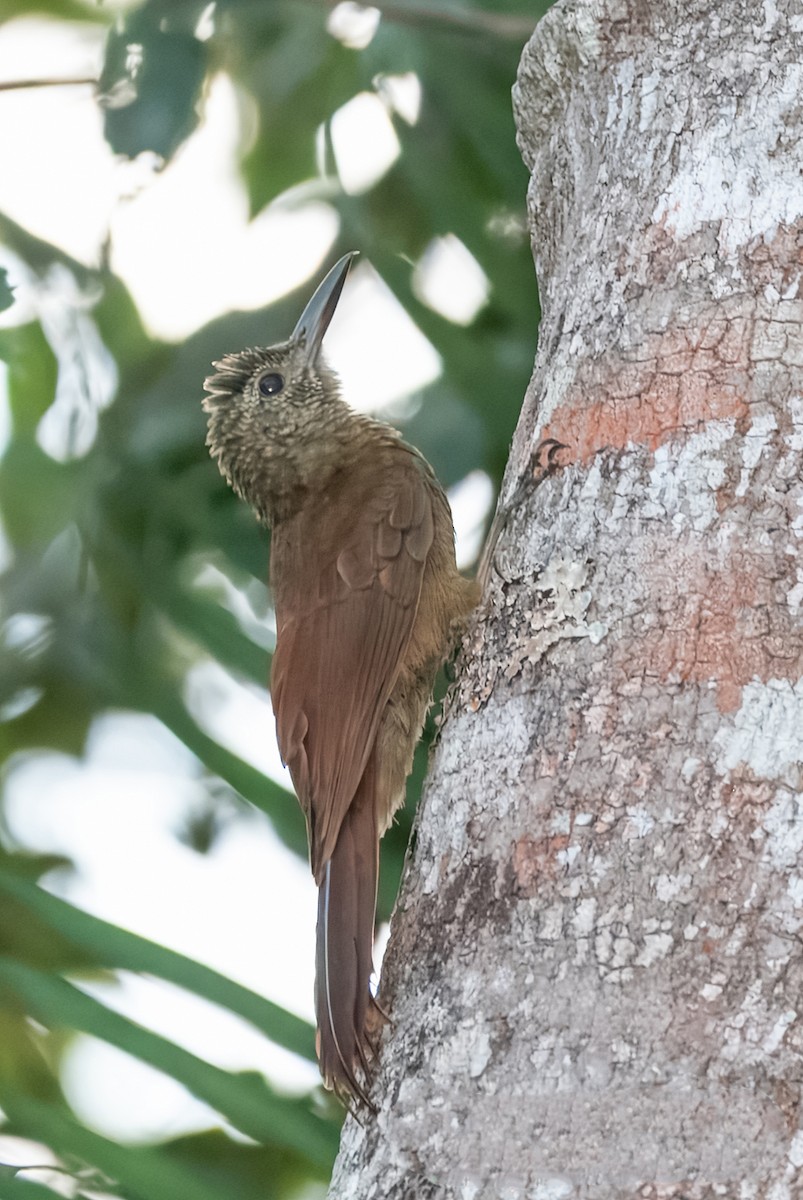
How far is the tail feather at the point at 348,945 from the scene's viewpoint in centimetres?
199

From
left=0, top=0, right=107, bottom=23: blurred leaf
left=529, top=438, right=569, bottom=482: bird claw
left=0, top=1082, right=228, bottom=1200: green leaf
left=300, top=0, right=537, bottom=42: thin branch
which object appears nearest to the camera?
left=529, top=438, right=569, bottom=482: bird claw

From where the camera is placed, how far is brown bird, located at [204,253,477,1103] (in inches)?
92.1

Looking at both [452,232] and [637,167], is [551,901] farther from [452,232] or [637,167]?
[452,232]

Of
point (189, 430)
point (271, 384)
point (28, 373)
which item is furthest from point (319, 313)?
point (28, 373)

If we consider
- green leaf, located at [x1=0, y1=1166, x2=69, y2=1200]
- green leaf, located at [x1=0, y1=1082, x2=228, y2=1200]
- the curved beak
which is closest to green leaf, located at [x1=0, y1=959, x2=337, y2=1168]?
green leaf, located at [x1=0, y1=1082, x2=228, y2=1200]

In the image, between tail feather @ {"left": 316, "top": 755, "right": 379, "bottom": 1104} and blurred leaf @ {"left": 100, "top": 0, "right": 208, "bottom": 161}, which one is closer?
tail feather @ {"left": 316, "top": 755, "right": 379, "bottom": 1104}

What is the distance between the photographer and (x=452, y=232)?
3.27 metres

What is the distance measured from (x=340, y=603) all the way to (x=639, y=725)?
1099mm

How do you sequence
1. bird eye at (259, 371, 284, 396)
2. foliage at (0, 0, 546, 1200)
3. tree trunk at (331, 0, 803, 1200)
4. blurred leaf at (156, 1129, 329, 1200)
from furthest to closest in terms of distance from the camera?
1. bird eye at (259, 371, 284, 396)
2. blurred leaf at (156, 1129, 329, 1200)
3. foliage at (0, 0, 546, 1200)
4. tree trunk at (331, 0, 803, 1200)

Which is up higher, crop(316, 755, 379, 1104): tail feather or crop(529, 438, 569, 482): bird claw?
crop(529, 438, 569, 482): bird claw

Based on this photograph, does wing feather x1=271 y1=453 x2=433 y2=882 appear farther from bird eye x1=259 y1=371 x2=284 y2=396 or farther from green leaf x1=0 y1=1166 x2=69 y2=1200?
green leaf x1=0 y1=1166 x2=69 y2=1200

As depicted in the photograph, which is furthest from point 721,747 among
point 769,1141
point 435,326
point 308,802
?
point 435,326

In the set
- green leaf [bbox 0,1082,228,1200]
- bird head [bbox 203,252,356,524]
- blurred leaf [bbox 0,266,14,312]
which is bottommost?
green leaf [bbox 0,1082,228,1200]

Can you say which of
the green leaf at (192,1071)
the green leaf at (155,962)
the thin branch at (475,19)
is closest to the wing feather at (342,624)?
the green leaf at (155,962)
